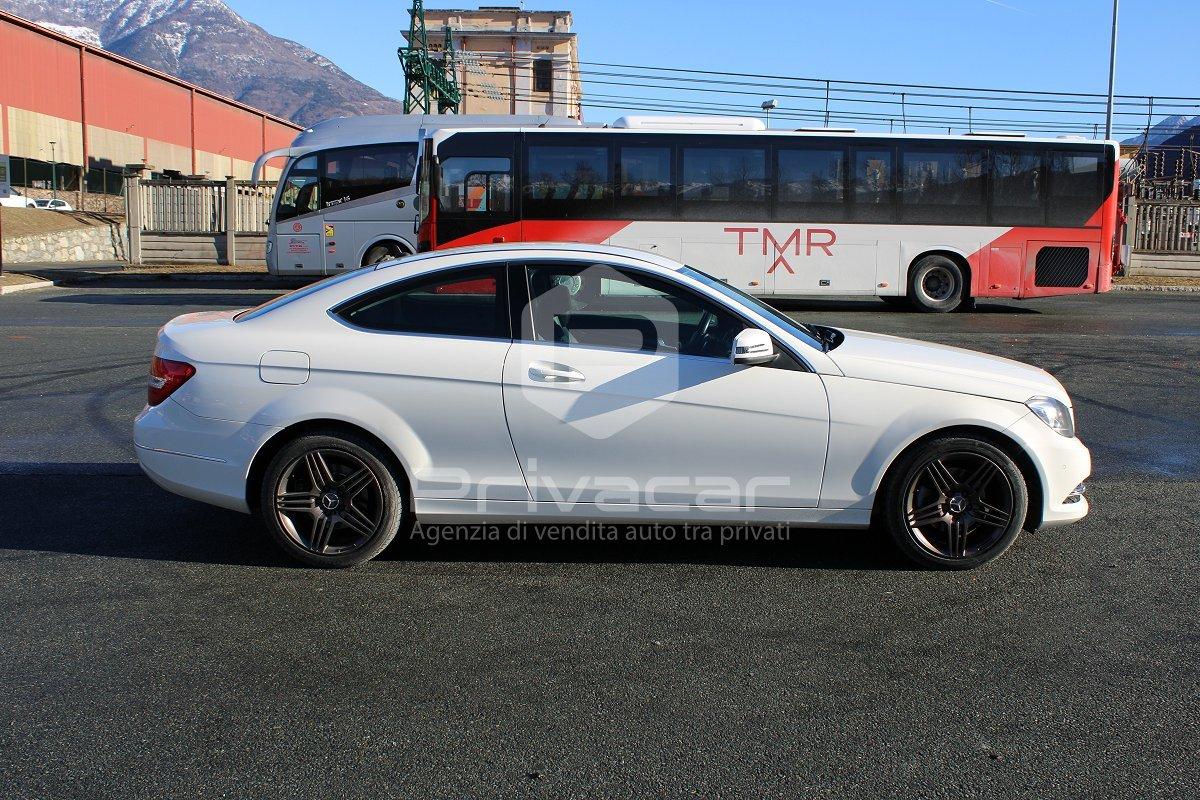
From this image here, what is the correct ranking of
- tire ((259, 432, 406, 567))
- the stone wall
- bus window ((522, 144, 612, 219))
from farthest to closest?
1. the stone wall
2. bus window ((522, 144, 612, 219))
3. tire ((259, 432, 406, 567))

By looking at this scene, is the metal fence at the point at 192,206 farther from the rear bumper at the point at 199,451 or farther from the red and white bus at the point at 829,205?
the rear bumper at the point at 199,451

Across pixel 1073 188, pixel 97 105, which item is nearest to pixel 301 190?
pixel 1073 188

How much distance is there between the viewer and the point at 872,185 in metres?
19.2

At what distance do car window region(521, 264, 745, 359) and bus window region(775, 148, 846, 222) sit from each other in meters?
14.6

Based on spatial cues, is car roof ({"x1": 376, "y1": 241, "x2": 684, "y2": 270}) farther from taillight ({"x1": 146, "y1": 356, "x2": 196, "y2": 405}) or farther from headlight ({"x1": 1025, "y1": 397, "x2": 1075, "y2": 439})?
headlight ({"x1": 1025, "y1": 397, "x2": 1075, "y2": 439})

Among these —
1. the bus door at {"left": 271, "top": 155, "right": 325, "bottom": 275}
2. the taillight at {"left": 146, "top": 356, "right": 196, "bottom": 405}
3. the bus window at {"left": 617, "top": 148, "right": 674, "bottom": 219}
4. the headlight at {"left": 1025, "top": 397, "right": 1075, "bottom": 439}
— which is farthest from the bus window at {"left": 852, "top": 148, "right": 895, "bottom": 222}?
the taillight at {"left": 146, "top": 356, "right": 196, "bottom": 405}

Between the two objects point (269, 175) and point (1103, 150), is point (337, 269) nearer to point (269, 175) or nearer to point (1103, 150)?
point (1103, 150)

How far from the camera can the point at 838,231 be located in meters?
19.3

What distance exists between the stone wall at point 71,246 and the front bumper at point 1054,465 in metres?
31.6

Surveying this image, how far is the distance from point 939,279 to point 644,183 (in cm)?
554

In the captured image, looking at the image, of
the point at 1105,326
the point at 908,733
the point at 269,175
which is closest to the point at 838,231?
the point at 1105,326

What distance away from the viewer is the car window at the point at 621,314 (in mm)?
5047

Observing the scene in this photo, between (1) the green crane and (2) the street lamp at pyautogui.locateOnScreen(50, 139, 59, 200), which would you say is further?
(2) the street lamp at pyautogui.locateOnScreen(50, 139, 59, 200)

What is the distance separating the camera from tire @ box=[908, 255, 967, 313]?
63.4 ft
